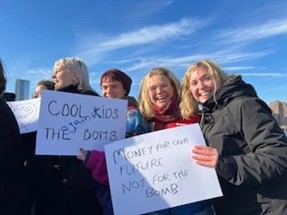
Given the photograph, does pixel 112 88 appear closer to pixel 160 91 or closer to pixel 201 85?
pixel 160 91

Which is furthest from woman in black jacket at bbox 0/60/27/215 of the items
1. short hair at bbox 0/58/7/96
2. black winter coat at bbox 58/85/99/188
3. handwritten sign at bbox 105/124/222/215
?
handwritten sign at bbox 105/124/222/215

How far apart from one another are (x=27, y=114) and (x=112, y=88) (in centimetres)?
93

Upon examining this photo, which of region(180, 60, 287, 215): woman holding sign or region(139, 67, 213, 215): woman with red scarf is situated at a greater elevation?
region(139, 67, 213, 215): woman with red scarf

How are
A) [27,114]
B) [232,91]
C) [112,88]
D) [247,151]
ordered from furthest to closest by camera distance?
[112,88] < [27,114] < [232,91] < [247,151]

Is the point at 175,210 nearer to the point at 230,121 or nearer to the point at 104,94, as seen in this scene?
the point at 230,121

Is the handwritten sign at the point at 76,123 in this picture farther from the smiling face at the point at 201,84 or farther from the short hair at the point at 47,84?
the short hair at the point at 47,84

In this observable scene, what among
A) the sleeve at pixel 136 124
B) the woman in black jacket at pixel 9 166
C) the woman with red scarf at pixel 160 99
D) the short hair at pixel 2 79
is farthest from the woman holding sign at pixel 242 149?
the short hair at pixel 2 79

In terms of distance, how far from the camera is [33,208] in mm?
3971

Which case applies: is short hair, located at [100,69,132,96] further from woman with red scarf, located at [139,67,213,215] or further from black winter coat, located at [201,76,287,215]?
black winter coat, located at [201,76,287,215]

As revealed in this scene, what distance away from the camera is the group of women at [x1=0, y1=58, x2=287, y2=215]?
3.02 m

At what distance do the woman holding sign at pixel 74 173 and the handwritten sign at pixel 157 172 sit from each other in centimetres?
34

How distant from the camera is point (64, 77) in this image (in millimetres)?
4289

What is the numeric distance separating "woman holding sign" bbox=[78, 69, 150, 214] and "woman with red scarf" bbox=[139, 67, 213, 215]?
0.33 ft

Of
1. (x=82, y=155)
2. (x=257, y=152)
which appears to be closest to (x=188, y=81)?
(x=257, y=152)
